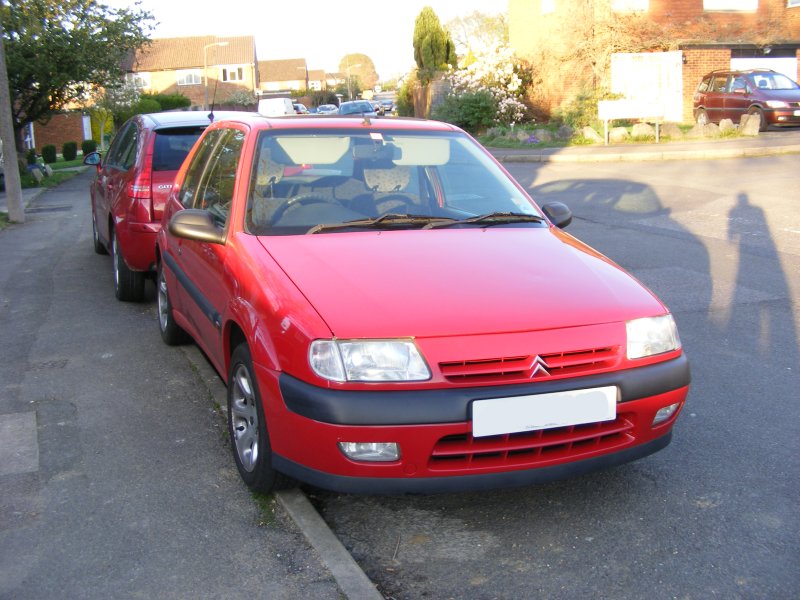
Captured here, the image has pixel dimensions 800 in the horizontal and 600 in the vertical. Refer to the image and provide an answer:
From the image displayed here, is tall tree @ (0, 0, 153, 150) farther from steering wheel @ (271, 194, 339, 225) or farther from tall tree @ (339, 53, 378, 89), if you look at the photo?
tall tree @ (339, 53, 378, 89)

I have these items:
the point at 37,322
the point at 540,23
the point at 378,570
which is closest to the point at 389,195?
the point at 378,570

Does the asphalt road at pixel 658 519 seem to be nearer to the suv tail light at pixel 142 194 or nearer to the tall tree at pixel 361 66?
the suv tail light at pixel 142 194

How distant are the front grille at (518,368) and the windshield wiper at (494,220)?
1.36 meters

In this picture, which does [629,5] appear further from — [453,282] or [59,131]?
[59,131]

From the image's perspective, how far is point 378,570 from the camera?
3299mm

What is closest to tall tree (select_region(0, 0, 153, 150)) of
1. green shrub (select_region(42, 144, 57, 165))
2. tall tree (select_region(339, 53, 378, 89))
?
green shrub (select_region(42, 144, 57, 165))

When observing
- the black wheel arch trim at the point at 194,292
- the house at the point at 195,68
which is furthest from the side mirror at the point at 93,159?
the house at the point at 195,68

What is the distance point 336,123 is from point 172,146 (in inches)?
125

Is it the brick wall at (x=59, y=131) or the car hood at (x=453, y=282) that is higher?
the brick wall at (x=59, y=131)

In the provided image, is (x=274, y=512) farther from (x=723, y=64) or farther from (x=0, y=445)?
(x=723, y=64)

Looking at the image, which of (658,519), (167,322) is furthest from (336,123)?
(658,519)

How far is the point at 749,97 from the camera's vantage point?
23.4m

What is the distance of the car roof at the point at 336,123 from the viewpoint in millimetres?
5008

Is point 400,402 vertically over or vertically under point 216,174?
under
